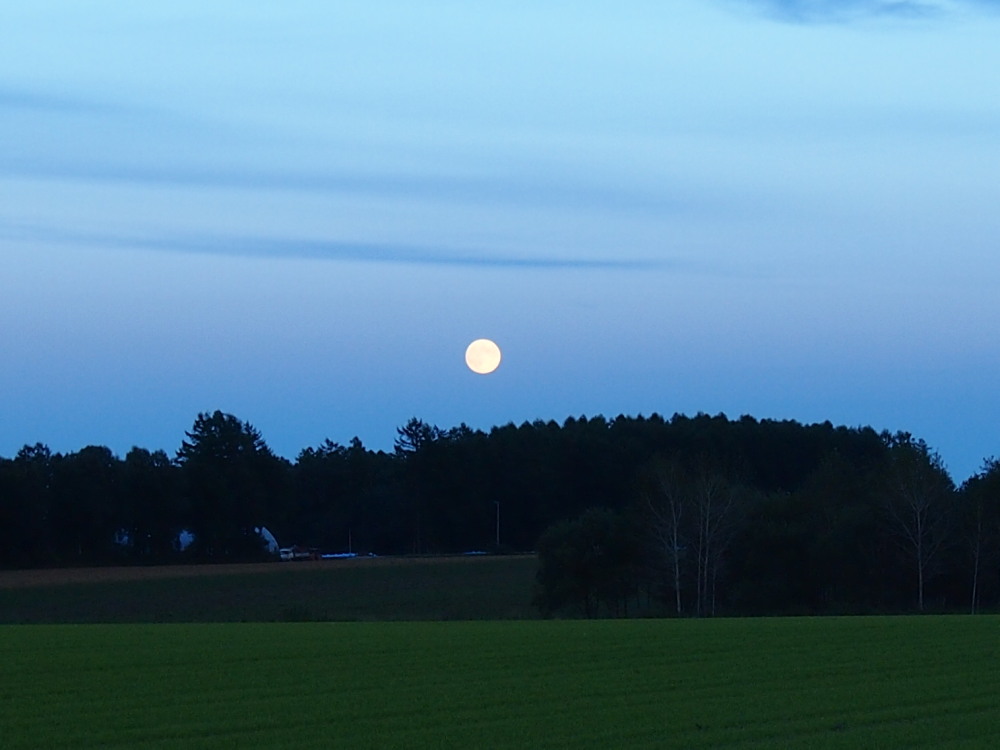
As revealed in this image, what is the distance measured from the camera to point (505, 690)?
18.4 m

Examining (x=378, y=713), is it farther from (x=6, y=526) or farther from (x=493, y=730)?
(x=6, y=526)

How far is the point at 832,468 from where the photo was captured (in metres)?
83.4

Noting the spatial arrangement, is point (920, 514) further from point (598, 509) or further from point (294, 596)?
point (294, 596)

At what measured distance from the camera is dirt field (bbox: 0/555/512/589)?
78375 mm

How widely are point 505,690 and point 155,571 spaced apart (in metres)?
74.5

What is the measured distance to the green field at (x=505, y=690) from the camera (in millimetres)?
14203

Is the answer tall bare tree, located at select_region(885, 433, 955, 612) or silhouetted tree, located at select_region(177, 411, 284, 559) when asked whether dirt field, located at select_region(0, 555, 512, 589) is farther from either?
tall bare tree, located at select_region(885, 433, 955, 612)

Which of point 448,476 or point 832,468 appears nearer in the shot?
point 832,468

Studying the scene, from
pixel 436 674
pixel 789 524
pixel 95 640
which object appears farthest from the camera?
pixel 789 524

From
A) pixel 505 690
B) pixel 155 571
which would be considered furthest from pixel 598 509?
pixel 505 690

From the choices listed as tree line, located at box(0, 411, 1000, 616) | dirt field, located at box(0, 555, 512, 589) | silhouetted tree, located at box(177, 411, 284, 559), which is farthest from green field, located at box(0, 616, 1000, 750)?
silhouetted tree, located at box(177, 411, 284, 559)

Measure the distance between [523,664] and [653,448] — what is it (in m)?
109

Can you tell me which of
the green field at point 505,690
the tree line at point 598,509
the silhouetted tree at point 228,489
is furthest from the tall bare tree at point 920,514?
the silhouetted tree at point 228,489

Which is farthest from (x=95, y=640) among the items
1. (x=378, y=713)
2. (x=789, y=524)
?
(x=789, y=524)
